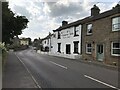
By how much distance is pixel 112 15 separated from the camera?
26.4 meters

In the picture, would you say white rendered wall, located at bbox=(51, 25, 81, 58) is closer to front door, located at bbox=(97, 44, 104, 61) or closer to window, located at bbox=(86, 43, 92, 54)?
window, located at bbox=(86, 43, 92, 54)

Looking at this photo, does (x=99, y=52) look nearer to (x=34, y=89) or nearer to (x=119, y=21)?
(x=119, y=21)

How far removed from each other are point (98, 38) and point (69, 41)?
48.2 feet

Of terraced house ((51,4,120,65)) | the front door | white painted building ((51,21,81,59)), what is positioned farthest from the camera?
white painted building ((51,21,81,59))

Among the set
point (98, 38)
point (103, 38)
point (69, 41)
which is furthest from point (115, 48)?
point (69, 41)

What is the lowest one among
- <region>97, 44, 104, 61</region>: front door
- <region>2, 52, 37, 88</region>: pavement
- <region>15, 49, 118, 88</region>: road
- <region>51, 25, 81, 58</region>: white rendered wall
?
<region>15, 49, 118, 88</region>: road

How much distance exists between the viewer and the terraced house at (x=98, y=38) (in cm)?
2592

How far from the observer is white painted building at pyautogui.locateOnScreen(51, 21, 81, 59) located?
3864 centimetres

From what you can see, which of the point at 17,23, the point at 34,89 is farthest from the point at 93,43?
the point at 34,89

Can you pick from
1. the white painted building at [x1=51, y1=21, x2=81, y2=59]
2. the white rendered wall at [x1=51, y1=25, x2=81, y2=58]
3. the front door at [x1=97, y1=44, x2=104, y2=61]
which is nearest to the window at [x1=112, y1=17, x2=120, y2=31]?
the front door at [x1=97, y1=44, x2=104, y2=61]

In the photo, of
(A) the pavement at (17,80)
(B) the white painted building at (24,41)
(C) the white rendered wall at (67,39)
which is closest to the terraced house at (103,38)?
(C) the white rendered wall at (67,39)

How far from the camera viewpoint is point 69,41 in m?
44.2

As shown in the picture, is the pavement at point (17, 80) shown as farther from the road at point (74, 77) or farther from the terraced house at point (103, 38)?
the terraced house at point (103, 38)

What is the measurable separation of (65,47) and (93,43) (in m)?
16.0
